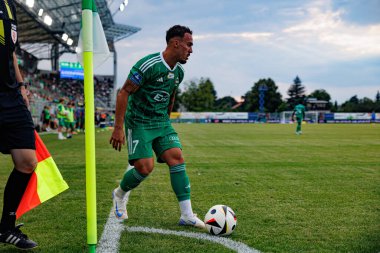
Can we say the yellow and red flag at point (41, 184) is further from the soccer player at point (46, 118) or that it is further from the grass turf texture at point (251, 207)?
the soccer player at point (46, 118)

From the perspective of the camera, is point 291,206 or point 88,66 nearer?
point 88,66

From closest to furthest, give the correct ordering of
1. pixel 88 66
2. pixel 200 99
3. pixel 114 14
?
pixel 88 66 < pixel 114 14 < pixel 200 99

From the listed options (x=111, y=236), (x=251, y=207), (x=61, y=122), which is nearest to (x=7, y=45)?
(x=111, y=236)

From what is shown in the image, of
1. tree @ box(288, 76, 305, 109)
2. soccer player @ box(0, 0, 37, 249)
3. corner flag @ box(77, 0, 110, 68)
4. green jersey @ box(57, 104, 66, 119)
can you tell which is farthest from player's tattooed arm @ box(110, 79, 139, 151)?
tree @ box(288, 76, 305, 109)

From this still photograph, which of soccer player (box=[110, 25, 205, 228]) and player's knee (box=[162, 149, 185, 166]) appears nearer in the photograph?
soccer player (box=[110, 25, 205, 228])

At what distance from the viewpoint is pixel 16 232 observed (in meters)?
3.42

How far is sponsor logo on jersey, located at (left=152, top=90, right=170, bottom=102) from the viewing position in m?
4.20

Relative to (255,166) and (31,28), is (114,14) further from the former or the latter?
(255,166)

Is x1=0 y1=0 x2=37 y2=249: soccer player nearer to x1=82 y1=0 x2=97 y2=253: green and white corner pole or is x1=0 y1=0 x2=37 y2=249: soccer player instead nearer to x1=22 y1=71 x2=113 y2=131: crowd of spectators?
x1=82 y1=0 x2=97 y2=253: green and white corner pole

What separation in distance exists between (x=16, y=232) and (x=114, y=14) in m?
50.1

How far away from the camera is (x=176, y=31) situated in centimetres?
414

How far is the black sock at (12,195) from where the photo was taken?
345 cm

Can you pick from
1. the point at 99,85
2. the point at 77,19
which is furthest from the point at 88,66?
the point at 99,85

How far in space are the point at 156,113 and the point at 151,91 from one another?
0.80 ft
